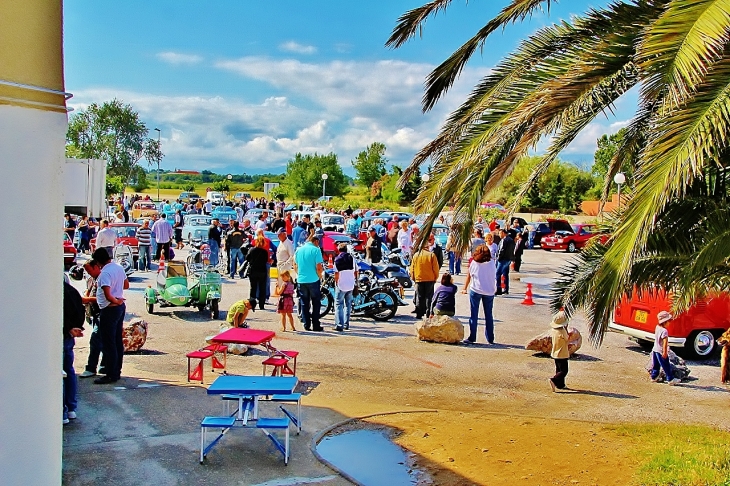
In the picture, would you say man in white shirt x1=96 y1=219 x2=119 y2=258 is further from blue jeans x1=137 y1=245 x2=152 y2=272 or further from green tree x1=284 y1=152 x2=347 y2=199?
green tree x1=284 y1=152 x2=347 y2=199

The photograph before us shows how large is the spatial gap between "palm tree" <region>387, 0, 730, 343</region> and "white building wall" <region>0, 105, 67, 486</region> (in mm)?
3634

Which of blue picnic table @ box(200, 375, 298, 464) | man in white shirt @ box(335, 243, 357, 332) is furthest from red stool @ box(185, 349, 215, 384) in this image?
man in white shirt @ box(335, 243, 357, 332)

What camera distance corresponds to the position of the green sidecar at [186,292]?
14.4 m

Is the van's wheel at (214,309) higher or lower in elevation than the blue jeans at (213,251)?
lower

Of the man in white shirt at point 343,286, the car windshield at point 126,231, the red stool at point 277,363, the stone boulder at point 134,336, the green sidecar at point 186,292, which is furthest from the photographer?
the car windshield at point 126,231

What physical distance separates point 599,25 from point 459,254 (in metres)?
2.61

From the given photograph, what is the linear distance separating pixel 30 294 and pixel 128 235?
2013cm

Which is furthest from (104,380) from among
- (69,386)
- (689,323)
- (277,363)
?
(689,323)

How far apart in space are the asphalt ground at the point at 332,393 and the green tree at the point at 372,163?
64585 millimetres

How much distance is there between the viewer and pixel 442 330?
13.1 m

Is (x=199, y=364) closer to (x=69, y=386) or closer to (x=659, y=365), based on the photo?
(x=69, y=386)

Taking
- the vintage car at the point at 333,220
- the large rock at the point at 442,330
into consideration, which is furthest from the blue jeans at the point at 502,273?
the vintage car at the point at 333,220

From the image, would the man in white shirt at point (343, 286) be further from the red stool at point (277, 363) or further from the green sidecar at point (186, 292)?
the red stool at point (277, 363)

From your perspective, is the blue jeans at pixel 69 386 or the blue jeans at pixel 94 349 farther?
the blue jeans at pixel 94 349
